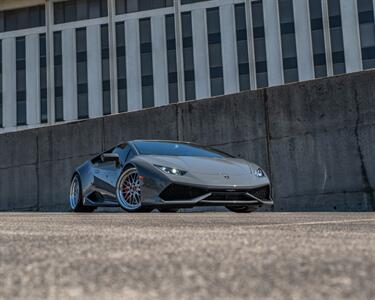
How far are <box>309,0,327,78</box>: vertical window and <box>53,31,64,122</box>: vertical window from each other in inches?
809

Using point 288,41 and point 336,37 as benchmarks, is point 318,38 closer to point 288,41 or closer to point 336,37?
point 336,37

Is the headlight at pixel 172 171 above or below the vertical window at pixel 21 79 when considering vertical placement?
below

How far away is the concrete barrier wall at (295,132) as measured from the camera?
8.59m

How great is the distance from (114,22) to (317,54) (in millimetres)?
17122

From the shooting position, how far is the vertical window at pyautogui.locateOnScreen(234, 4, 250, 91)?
42812 millimetres

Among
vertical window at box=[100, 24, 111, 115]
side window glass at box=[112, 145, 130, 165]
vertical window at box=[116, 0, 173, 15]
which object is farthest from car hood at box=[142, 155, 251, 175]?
vertical window at box=[116, 0, 173, 15]

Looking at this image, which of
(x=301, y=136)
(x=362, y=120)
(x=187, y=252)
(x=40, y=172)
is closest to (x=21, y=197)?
(x=40, y=172)

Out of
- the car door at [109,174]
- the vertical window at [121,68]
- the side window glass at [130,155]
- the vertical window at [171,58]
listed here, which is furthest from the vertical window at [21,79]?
the side window glass at [130,155]

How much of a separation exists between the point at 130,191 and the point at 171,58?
38.0 m

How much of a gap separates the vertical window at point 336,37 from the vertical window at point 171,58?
472 inches

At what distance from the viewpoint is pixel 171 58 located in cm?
4481

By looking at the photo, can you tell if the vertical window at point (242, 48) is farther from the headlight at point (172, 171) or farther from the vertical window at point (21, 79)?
the headlight at point (172, 171)

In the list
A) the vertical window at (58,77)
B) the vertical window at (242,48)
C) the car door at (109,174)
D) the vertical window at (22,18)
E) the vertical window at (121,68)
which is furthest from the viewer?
the vertical window at (22,18)

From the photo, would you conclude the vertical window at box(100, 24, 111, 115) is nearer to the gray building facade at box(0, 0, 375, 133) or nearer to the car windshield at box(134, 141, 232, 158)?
the gray building facade at box(0, 0, 375, 133)
